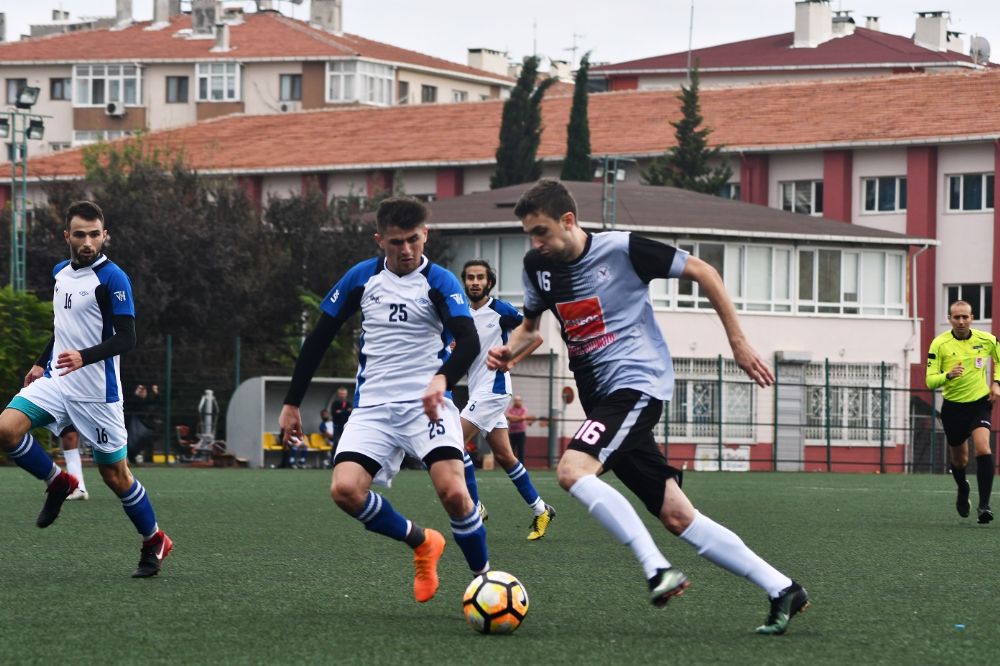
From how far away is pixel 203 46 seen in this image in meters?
83.1

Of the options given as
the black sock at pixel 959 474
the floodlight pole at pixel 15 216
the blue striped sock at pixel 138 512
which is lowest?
the black sock at pixel 959 474

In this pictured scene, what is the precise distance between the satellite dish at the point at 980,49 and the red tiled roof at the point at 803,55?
116 inches

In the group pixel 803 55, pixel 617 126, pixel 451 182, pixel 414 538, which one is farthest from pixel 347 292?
pixel 803 55

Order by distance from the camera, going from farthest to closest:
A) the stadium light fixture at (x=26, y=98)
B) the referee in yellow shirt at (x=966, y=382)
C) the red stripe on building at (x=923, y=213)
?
the red stripe on building at (x=923, y=213) → the stadium light fixture at (x=26, y=98) → the referee in yellow shirt at (x=966, y=382)

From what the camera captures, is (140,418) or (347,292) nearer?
(347,292)

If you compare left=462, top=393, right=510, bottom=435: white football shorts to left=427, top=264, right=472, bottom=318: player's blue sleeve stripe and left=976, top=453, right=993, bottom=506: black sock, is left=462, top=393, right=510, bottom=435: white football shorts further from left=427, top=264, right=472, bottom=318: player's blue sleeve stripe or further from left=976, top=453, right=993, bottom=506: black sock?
left=427, top=264, right=472, bottom=318: player's blue sleeve stripe

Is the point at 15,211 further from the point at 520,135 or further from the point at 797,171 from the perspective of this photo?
the point at 797,171

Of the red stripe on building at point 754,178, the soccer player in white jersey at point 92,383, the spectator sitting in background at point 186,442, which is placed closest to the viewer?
the soccer player in white jersey at point 92,383

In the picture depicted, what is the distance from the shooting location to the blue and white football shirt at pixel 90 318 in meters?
9.60

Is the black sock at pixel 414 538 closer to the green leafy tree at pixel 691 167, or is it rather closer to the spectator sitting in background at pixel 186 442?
the spectator sitting in background at pixel 186 442

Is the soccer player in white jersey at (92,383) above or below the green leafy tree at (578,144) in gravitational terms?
below

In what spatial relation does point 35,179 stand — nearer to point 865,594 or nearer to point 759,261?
point 759,261

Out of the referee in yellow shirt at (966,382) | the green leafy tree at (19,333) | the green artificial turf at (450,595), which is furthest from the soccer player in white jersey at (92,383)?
the green leafy tree at (19,333)

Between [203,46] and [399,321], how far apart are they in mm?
77206
